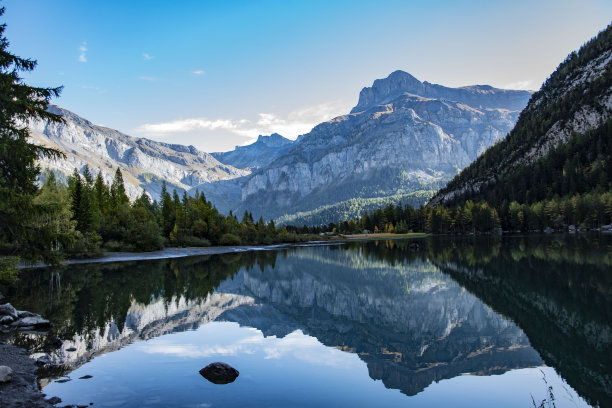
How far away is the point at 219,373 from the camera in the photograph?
47.8 ft

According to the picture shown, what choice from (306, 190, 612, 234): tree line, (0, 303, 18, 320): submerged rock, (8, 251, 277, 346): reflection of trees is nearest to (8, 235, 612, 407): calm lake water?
(8, 251, 277, 346): reflection of trees

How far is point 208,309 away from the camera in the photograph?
1181 inches

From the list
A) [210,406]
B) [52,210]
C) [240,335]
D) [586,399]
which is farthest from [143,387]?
[586,399]

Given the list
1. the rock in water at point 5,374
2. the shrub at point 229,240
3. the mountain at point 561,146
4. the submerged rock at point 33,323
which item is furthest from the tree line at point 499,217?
the rock in water at point 5,374

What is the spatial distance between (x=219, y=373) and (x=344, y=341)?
8072mm

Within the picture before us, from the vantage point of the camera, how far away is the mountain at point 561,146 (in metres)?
128

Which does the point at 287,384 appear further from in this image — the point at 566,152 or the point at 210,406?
the point at 566,152

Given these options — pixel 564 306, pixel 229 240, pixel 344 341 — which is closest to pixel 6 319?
pixel 344 341

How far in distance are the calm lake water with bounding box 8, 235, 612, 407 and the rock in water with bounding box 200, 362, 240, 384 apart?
348 millimetres

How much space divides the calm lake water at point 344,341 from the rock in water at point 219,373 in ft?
1.14

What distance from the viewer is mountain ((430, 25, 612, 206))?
420 feet

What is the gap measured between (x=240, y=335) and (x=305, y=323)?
5.23 m

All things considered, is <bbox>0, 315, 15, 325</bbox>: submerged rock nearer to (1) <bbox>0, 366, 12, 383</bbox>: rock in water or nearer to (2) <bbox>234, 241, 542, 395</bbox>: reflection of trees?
(1) <bbox>0, 366, 12, 383</bbox>: rock in water

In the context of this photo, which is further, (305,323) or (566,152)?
(566,152)
